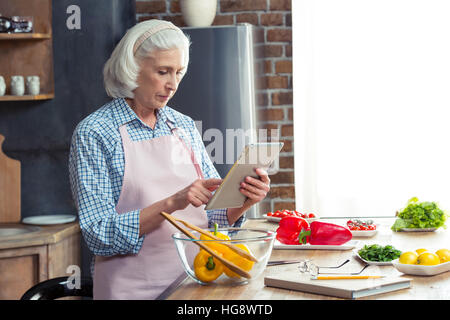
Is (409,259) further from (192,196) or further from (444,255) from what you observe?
(192,196)

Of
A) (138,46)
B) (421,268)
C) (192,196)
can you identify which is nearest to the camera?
(421,268)

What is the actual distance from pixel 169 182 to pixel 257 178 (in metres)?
0.36

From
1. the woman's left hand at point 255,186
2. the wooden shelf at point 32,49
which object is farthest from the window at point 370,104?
the woman's left hand at point 255,186

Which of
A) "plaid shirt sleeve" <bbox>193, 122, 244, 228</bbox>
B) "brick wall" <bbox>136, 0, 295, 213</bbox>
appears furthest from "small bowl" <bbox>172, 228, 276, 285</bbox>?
"brick wall" <bbox>136, 0, 295, 213</bbox>

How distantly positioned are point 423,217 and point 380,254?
23.9 inches

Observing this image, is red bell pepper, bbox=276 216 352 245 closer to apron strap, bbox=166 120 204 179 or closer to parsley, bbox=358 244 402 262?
parsley, bbox=358 244 402 262

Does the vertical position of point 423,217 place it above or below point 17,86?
below

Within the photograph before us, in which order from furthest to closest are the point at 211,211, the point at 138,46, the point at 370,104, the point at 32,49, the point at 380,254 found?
1. the point at 370,104
2. the point at 32,49
3. the point at 211,211
4. the point at 138,46
5. the point at 380,254

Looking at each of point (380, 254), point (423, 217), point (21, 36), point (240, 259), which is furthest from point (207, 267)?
point (21, 36)

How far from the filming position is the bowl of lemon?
4.56 ft

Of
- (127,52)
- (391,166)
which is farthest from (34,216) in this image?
(391,166)

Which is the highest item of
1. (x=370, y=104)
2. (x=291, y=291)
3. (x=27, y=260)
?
(x=370, y=104)

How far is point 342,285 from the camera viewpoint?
124cm
